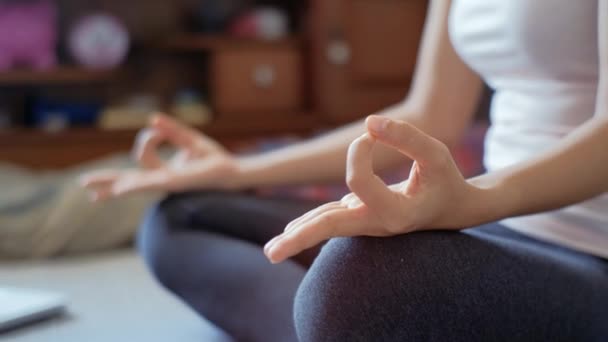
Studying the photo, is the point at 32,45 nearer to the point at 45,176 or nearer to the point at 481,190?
the point at 45,176

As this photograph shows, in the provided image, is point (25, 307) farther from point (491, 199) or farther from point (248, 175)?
point (491, 199)

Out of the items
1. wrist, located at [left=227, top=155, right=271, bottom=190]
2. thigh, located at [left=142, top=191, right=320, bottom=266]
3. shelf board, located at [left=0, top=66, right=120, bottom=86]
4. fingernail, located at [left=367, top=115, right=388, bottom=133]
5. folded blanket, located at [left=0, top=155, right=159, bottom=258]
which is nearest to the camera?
fingernail, located at [left=367, top=115, right=388, bottom=133]

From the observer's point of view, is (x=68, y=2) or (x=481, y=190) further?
(x=68, y=2)

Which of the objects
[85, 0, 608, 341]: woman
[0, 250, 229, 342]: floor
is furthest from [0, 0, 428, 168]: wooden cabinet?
[85, 0, 608, 341]: woman

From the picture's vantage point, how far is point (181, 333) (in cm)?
113

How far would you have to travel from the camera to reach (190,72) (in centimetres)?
236

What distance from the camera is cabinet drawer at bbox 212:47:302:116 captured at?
219 centimetres

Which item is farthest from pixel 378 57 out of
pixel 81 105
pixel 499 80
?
pixel 499 80

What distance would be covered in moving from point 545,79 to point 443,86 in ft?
0.85

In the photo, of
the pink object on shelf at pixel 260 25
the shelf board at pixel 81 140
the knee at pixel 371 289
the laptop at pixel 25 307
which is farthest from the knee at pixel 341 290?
the pink object on shelf at pixel 260 25

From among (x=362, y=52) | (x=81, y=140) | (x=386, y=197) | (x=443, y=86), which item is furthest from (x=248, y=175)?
(x=362, y=52)

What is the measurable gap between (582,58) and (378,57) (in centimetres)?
151

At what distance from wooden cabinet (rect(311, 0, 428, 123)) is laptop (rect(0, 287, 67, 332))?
1.14 meters

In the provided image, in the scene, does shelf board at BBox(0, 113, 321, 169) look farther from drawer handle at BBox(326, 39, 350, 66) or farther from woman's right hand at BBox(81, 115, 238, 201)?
woman's right hand at BBox(81, 115, 238, 201)
